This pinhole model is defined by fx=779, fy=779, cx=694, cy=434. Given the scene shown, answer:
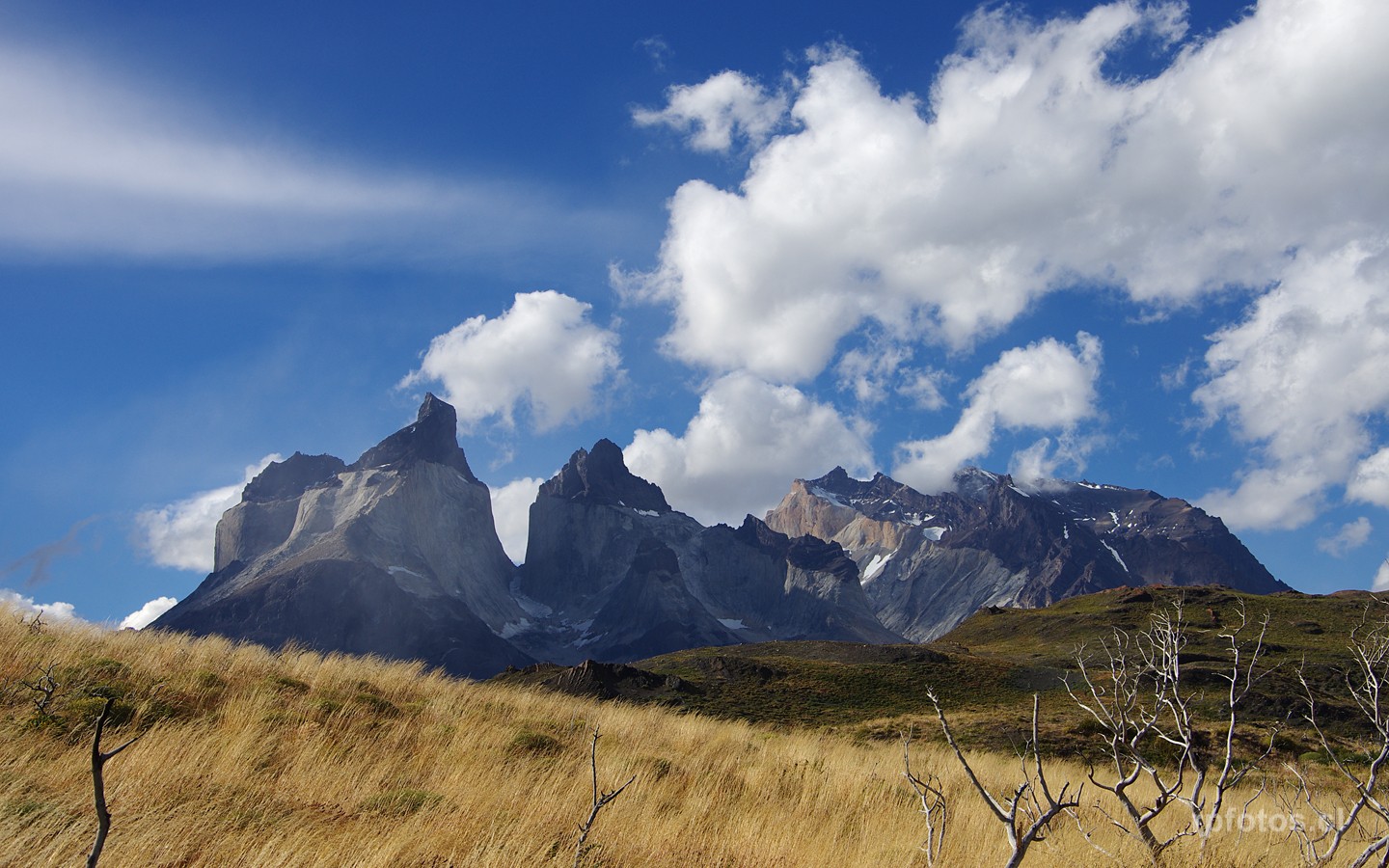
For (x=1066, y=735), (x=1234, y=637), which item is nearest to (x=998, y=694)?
(x=1066, y=735)

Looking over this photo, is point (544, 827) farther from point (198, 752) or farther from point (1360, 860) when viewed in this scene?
point (1360, 860)

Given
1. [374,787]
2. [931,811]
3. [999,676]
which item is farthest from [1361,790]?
[999,676]

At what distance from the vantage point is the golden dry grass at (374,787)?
580 centimetres

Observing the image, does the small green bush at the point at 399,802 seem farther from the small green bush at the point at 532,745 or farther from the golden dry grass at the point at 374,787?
the small green bush at the point at 532,745

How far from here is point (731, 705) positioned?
137 ft

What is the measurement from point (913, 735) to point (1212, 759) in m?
10.1

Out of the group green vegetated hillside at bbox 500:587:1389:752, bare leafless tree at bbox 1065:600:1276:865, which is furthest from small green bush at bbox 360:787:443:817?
green vegetated hillside at bbox 500:587:1389:752

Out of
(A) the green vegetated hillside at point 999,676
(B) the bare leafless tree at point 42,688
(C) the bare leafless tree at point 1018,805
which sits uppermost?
(B) the bare leafless tree at point 42,688

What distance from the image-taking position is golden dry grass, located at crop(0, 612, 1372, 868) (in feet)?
19.0

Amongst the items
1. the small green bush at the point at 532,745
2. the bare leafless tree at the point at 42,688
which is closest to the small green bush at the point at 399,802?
the bare leafless tree at the point at 42,688

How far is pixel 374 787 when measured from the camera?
7.78m

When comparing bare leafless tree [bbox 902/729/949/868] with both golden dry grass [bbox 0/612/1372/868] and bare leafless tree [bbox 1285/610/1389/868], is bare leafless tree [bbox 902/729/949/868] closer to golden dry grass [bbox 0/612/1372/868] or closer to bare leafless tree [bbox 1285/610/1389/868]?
golden dry grass [bbox 0/612/1372/868]

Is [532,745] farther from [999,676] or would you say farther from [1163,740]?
[999,676]

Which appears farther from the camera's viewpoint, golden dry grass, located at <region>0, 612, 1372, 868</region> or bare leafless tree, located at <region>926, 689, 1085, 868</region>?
golden dry grass, located at <region>0, 612, 1372, 868</region>
